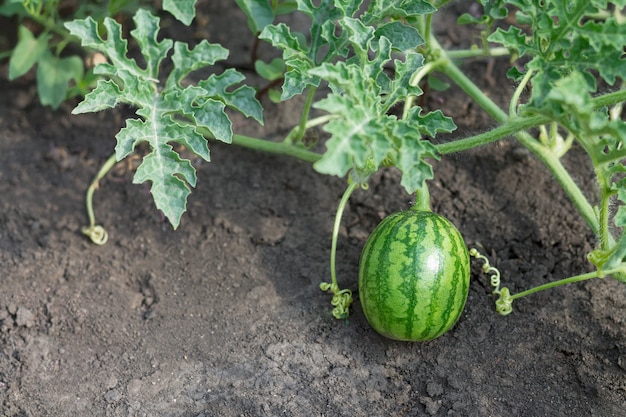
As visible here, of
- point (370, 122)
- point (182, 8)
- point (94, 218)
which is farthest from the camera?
point (94, 218)

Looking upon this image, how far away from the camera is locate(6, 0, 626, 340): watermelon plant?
2.69m

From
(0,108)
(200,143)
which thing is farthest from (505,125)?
(0,108)

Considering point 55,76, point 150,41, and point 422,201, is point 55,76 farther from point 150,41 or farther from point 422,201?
point 422,201

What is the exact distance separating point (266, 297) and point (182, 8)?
128cm

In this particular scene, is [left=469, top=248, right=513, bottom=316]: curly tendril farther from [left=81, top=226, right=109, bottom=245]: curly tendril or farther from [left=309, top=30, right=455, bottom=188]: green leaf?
[left=81, top=226, right=109, bottom=245]: curly tendril

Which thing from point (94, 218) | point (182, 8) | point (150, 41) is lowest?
point (94, 218)

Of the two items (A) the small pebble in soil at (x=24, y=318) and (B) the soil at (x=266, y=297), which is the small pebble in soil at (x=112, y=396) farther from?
(A) the small pebble in soil at (x=24, y=318)

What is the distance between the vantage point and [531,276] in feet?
11.3

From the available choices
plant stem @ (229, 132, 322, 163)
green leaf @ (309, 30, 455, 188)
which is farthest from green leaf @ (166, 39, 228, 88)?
green leaf @ (309, 30, 455, 188)

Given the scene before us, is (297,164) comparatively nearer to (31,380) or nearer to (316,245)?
(316,245)

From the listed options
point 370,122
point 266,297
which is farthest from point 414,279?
point 266,297

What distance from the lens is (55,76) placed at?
409 centimetres

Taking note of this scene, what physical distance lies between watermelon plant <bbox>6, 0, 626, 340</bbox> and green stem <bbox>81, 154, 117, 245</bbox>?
55 cm

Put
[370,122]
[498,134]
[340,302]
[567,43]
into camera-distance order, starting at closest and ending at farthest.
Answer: [370,122] → [567,43] → [498,134] → [340,302]
